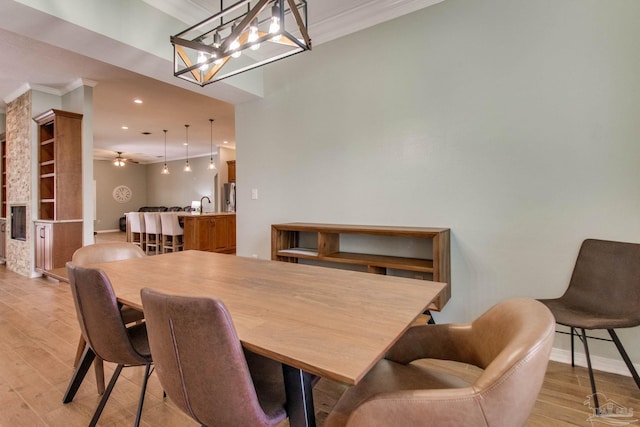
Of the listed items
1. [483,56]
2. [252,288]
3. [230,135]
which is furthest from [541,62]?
[230,135]

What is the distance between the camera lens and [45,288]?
161 inches

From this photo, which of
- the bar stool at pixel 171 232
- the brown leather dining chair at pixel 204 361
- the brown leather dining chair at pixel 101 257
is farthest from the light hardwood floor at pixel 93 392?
the bar stool at pixel 171 232

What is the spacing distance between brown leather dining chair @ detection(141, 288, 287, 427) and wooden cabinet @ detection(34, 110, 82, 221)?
14.4 ft

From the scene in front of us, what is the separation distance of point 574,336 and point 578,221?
77 cm

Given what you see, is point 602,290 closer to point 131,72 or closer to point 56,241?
point 131,72

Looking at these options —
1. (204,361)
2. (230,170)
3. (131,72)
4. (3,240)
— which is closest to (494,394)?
(204,361)

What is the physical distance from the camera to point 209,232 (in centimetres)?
601

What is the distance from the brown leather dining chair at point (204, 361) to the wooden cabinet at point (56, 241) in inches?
171

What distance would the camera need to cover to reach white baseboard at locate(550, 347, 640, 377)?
2.02 metres

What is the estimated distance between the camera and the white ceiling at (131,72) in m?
2.29

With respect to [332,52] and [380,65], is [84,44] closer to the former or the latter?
[332,52]

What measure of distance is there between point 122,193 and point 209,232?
8.04m

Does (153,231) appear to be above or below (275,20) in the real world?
below

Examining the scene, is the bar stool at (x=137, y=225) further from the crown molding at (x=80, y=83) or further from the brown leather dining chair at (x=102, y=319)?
the brown leather dining chair at (x=102, y=319)
